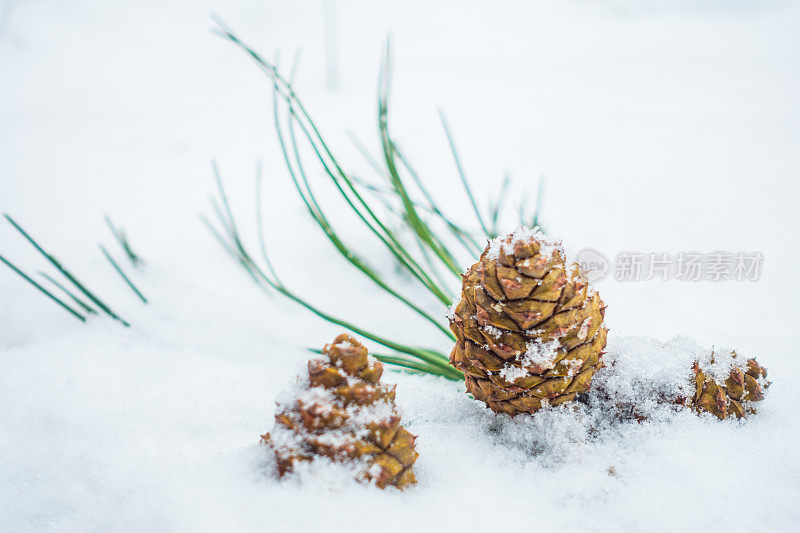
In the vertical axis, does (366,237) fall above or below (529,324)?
below

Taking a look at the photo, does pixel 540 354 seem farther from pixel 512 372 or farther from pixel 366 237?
pixel 366 237

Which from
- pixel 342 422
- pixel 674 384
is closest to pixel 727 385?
pixel 674 384

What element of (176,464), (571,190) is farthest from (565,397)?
(571,190)

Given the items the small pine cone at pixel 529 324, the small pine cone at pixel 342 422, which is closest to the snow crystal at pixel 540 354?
the small pine cone at pixel 529 324

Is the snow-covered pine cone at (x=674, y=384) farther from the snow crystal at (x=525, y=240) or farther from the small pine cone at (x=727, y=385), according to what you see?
the snow crystal at (x=525, y=240)

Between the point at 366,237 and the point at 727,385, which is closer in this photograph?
the point at 727,385

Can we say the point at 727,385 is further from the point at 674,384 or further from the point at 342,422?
the point at 342,422

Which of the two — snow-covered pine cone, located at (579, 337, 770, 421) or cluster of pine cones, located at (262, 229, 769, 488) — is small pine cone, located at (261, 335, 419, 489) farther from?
snow-covered pine cone, located at (579, 337, 770, 421)

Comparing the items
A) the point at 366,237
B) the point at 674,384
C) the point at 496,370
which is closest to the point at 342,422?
the point at 496,370
